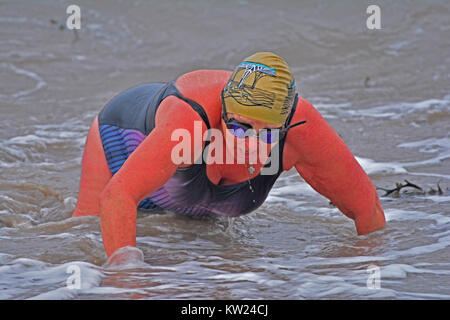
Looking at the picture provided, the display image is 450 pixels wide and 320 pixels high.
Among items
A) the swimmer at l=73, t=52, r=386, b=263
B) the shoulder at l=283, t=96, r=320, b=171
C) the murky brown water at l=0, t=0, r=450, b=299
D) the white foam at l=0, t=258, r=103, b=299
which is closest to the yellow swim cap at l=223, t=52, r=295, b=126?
the swimmer at l=73, t=52, r=386, b=263

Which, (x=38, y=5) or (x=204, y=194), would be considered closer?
(x=204, y=194)

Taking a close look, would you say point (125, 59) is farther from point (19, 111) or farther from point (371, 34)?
point (371, 34)

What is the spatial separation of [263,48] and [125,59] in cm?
194

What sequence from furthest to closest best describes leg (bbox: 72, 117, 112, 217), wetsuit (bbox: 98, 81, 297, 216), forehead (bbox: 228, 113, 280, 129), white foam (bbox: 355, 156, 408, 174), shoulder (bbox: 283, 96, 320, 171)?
white foam (bbox: 355, 156, 408, 174) < leg (bbox: 72, 117, 112, 217) < wetsuit (bbox: 98, 81, 297, 216) < shoulder (bbox: 283, 96, 320, 171) < forehead (bbox: 228, 113, 280, 129)

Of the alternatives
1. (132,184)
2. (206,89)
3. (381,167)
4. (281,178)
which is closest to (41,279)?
(132,184)

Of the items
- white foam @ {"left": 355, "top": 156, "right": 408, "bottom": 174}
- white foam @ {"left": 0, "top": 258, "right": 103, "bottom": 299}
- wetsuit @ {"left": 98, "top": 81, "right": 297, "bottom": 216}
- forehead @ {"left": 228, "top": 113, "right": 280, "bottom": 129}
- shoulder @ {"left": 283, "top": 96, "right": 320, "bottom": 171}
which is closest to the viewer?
white foam @ {"left": 0, "top": 258, "right": 103, "bottom": 299}

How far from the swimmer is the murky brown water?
0.71 feet

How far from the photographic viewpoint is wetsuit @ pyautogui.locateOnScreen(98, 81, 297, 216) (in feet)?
11.6

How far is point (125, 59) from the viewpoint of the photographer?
9.64 metres

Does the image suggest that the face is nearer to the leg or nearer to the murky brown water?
the murky brown water

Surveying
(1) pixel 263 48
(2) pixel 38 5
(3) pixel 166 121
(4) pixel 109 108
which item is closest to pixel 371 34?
(1) pixel 263 48

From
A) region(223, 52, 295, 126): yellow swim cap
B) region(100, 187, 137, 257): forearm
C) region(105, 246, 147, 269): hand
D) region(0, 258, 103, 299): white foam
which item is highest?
region(223, 52, 295, 126): yellow swim cap

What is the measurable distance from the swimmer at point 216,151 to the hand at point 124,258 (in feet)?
0.05

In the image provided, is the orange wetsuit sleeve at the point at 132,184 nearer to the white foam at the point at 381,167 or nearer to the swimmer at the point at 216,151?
the swimmer at the point at 216,151
